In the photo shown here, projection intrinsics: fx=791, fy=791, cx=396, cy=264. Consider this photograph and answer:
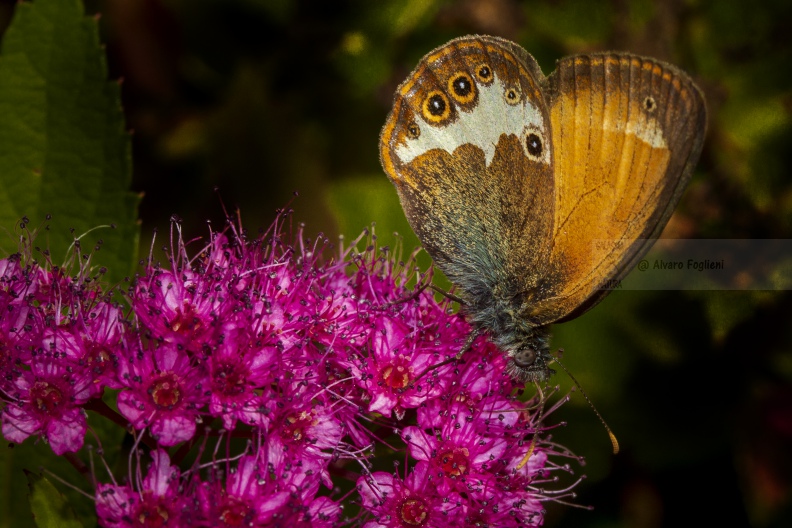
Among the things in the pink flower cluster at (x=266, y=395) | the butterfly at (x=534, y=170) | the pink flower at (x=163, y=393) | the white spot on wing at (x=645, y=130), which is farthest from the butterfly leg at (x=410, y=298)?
the white spot on wing at (x=645, y=130)

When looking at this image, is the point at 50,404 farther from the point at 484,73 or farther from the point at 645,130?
the point at 645,130

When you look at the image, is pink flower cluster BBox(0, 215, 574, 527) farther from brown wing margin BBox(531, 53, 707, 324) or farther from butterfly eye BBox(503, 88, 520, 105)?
butterfly eye BBox(503, 88, 520, 105)

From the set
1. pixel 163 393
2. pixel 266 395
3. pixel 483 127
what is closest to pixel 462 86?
pixel 483 127

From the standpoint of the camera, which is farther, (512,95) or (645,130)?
(512,95)

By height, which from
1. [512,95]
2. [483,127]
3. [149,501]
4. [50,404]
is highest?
[512,95]

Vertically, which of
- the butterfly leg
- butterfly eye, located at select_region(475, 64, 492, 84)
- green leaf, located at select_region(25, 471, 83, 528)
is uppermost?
butterfly eye, located at select_region(475, 64, 492, 84)

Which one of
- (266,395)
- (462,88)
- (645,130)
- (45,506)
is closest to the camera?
(45,506)

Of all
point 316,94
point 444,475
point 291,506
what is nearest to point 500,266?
point 444,475

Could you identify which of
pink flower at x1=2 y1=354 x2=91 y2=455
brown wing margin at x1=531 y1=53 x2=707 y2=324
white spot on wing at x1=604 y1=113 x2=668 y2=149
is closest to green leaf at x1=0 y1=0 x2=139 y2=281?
pink flower at x1=2 y1=354 x2=91 y2=455
